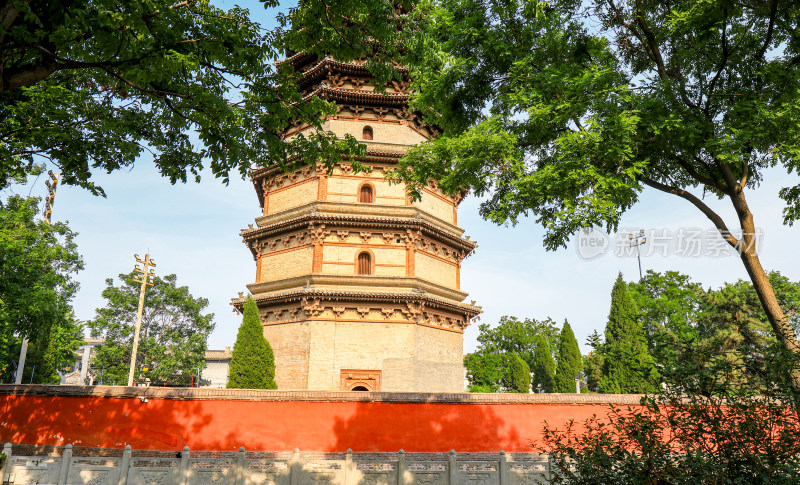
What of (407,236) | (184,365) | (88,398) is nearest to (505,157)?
(407,236)

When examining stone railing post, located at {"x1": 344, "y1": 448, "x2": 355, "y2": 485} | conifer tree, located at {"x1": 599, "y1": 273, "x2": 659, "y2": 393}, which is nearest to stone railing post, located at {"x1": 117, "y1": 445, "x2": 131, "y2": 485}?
stone railing post, located at {"x1": 344, "y1": 448, "x2": 355, "y2": 485}

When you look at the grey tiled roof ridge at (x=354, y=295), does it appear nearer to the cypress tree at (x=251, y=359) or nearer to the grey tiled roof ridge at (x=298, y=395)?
the cypress tree at (x=251, y=359)

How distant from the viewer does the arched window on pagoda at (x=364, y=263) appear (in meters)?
19.2

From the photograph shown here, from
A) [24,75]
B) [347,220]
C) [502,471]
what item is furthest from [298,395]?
[24,75]

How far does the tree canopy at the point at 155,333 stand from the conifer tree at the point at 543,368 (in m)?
26.1

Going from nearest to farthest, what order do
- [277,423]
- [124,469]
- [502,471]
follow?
[124,469] < [502,471] < [277,423]

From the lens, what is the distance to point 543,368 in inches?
1444

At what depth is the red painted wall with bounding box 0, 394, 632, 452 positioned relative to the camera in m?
12.0

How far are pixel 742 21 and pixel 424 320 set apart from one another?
43.1 feet

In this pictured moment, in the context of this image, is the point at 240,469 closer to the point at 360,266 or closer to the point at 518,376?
the point at 360,266

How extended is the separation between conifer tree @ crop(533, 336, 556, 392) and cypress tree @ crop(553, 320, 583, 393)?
3.17 meters

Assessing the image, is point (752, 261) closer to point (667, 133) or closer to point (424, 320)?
point (667, 133)

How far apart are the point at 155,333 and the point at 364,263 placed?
93.7 feet

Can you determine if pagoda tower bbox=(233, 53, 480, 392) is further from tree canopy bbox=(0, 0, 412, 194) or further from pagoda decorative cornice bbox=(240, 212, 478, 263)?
tree canopy bbox=(0, 0, 412, 194)
